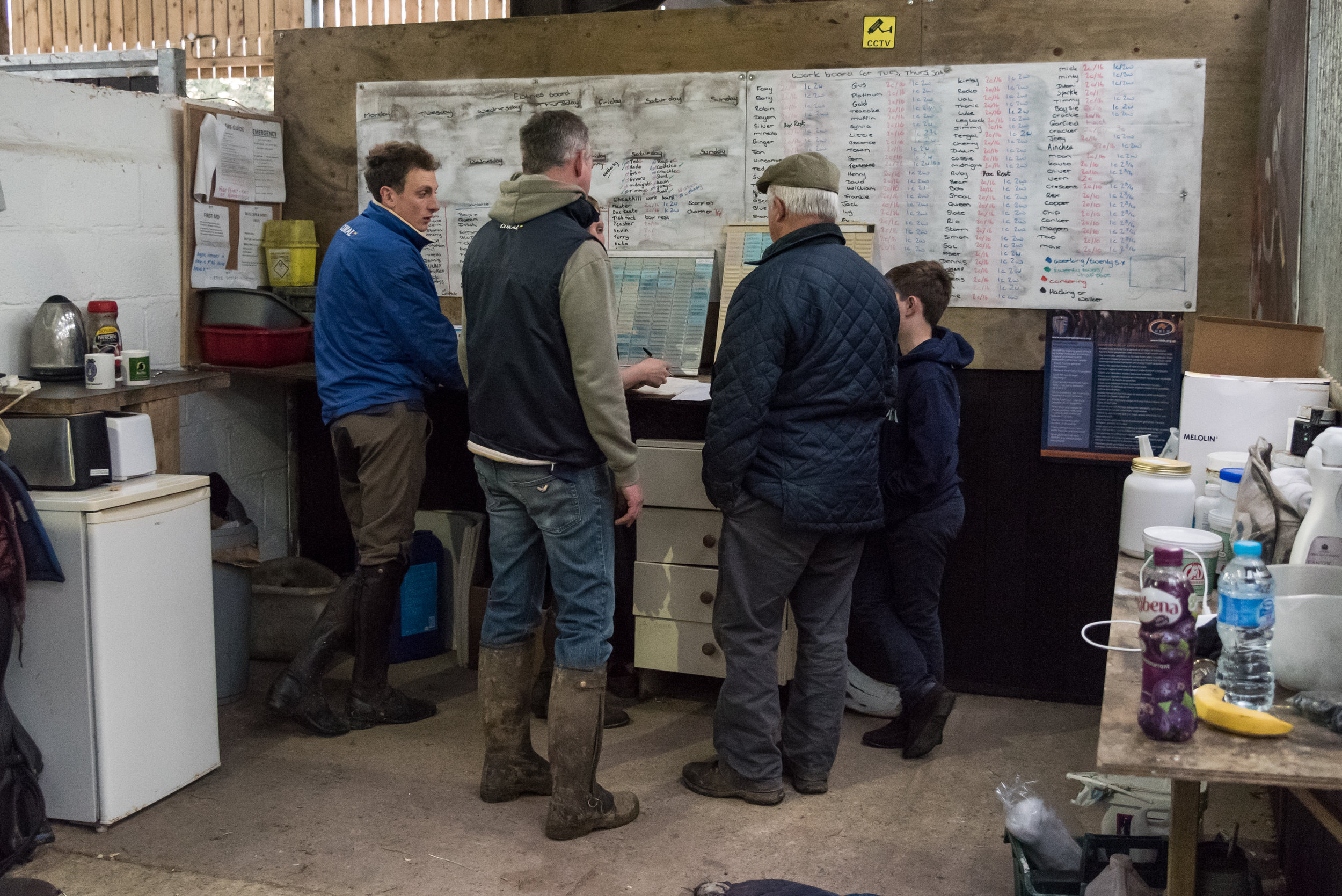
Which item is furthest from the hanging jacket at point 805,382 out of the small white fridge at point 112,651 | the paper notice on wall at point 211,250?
the paper notice on wall at point 211,250

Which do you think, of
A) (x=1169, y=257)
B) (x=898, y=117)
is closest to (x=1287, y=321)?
(x=1169, y=257)

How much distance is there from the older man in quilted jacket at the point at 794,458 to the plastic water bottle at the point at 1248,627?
50.6 inches

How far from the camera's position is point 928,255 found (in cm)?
387

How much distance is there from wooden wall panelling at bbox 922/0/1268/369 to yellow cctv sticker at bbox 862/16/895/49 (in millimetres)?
153

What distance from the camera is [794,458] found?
2.87 metres

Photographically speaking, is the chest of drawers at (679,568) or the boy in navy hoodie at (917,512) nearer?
the boy in navy hoodie at (917,512)

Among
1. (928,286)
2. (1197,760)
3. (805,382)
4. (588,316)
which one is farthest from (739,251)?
(1197,760)

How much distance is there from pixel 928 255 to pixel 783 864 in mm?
2023

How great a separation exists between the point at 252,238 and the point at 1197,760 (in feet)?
12.5

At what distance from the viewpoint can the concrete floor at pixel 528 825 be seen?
2680mm

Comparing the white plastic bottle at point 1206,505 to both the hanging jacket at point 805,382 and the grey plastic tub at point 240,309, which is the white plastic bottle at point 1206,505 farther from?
the grey plastic tub at point 240,309

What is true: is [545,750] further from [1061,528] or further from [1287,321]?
[1287,321]

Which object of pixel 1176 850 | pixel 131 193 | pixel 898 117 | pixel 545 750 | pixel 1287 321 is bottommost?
pixel 545 750

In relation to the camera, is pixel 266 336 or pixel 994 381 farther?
pixel 266 336
